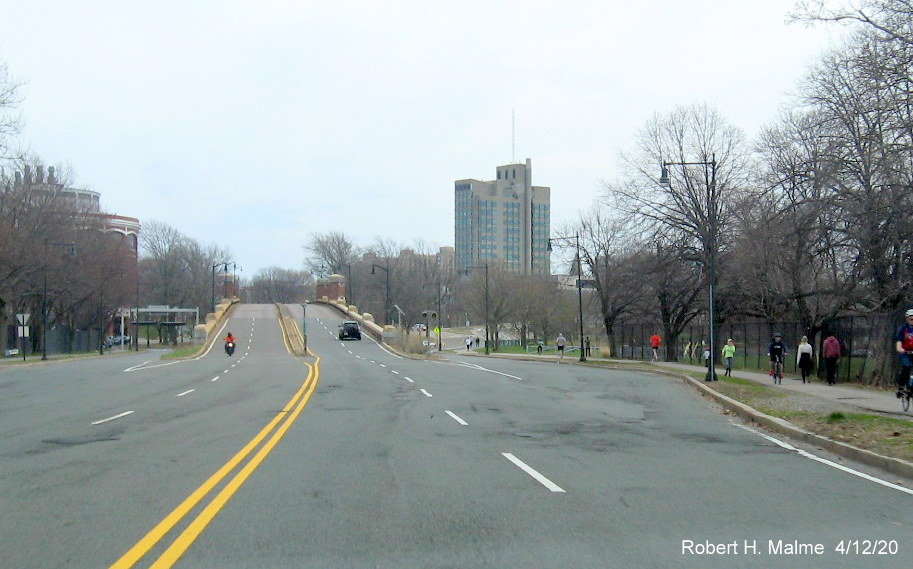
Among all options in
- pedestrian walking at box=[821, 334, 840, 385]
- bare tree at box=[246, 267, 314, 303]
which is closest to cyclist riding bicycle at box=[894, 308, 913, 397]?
pedestrian walking at box=[821, 334, 840, 385]

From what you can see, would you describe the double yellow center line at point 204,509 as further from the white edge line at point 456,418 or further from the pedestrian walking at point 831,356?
the pedestrian walking at point 831,356

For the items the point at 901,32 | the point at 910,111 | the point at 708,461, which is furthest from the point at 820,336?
the point at 708,461

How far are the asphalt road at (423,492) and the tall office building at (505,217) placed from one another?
169m

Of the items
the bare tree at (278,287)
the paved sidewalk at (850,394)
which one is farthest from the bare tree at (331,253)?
the paved sidewalk at (850,394)

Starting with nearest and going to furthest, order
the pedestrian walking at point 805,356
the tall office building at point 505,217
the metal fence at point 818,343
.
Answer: the metal fence at point 818,343, the pedestrian walking at point 805,356, the tall office building at point 505,217

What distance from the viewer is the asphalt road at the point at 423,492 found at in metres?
6.71

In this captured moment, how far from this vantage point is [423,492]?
29.9 ft

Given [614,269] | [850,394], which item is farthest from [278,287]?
[850,394]

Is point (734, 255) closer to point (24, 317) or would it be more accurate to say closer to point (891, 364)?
point (891, 364)

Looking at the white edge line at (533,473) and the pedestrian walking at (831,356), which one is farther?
the pedestrian walking at (831,356)

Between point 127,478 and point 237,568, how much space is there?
4416mm

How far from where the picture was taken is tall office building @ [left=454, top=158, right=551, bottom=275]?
18625 cm

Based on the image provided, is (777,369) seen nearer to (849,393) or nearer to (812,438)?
(849,393)

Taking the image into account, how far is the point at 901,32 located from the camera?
786 inches
